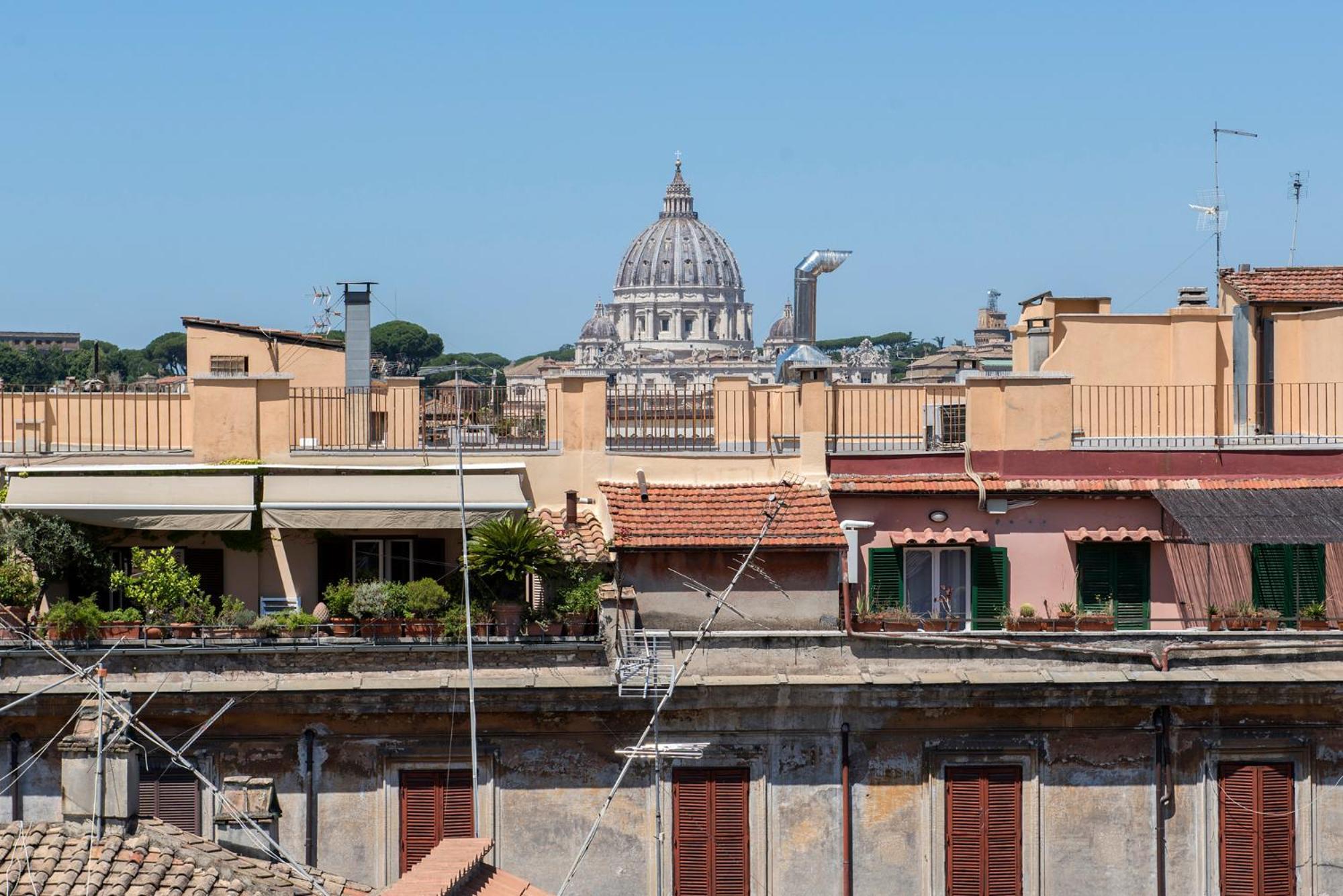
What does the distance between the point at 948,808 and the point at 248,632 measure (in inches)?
286

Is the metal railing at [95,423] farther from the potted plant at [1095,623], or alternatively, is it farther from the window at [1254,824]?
the window at [1254,824]

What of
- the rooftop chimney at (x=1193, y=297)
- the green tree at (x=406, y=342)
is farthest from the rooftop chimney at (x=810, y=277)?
the green tree at (x=406, y=342)

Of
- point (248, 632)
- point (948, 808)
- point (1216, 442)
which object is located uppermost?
point (1216, 442)

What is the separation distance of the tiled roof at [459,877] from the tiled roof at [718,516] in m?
6.27

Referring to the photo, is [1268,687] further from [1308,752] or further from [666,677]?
[666,677]

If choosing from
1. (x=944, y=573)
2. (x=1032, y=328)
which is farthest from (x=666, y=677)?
(x=1032, y=328)

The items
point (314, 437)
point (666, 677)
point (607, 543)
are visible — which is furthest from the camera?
point (314, 437)

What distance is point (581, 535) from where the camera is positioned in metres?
24.9

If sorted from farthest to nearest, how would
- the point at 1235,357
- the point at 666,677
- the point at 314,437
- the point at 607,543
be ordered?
the point at 1235,357
the point at 314,437
the point at 607,543
the point at 666,677

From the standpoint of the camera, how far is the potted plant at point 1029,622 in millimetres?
24344

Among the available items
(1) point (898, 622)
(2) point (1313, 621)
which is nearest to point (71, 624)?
(1) point (898, 622)

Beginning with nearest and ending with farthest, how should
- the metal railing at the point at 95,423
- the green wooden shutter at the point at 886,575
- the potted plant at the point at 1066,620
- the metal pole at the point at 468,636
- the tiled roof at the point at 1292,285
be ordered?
the metal pole at the point at 468,636 → the potted plant at the point at 1066,620 → the green wooden shutter at the point at 886,575 → the metal railing at the point at 95,423 → the tiled roof at the point at 1292,285

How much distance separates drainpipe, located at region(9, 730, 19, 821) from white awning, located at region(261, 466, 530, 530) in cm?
340

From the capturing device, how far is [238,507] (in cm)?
2412
